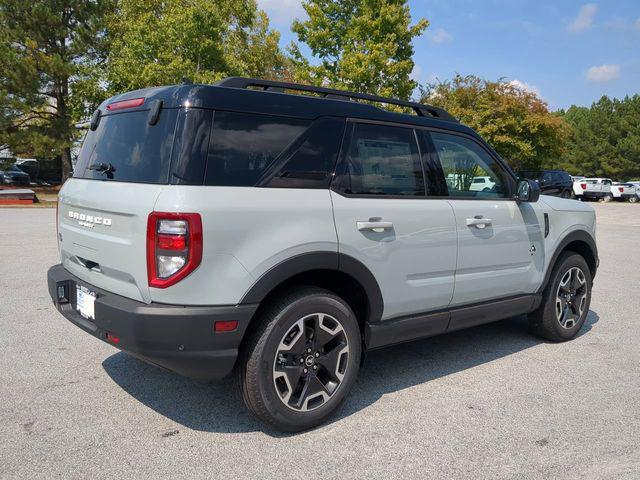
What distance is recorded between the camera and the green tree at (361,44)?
79.5ft

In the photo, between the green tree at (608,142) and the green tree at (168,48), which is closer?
the green tree at (168,48)

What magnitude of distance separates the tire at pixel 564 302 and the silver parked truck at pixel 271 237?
899 millimetres

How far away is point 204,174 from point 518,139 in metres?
32.3

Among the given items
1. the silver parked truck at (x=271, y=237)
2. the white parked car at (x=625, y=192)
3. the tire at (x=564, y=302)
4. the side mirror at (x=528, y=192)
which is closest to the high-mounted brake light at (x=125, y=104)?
the silver parked truck at (x=271, y=237)

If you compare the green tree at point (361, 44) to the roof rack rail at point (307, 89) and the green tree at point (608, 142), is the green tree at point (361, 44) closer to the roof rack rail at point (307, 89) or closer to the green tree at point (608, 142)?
the roof rack rail at point (307, 89)

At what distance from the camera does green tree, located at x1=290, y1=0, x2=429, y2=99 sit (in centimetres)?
2422

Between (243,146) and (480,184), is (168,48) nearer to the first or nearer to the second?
(480,184)

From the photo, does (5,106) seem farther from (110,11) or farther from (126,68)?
(110,11)

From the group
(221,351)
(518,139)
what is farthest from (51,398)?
(518,139)

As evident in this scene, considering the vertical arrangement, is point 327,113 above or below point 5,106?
below

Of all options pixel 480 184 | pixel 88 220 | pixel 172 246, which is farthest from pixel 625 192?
pixel 172 246

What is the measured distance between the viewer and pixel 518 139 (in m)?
32.0

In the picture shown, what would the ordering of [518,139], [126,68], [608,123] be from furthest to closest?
[608,123] → [518,139] → [126,68]

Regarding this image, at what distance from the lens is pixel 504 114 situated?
102 ft
